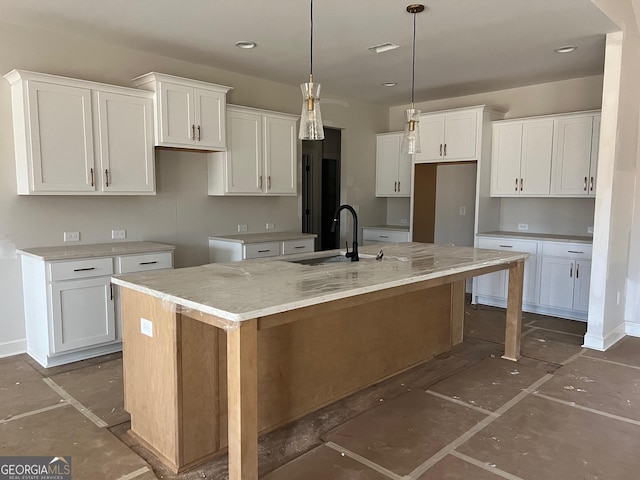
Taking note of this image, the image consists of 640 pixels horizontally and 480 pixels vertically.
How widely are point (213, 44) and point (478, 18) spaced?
2184 mm

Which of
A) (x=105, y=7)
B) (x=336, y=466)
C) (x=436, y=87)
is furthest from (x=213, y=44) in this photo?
(x=336, y=466)

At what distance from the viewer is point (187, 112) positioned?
4.22 m

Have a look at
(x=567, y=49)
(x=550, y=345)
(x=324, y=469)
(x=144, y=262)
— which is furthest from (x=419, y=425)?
(x=567, y=49)

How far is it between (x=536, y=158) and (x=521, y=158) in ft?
0.56

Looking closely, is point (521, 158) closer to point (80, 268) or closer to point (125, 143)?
point (125, 143)

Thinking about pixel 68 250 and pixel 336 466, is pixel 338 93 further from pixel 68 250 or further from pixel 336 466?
pixel 336 466

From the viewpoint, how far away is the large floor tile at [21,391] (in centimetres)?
285

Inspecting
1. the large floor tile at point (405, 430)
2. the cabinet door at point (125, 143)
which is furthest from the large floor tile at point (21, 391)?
the large floor tile at point (405, 430)

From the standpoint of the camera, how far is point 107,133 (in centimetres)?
382

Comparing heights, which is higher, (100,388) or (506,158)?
(506,158)

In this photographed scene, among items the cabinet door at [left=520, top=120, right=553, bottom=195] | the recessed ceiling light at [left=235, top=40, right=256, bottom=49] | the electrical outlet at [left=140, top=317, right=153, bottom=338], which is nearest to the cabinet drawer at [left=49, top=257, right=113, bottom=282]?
the electrical outlet at [left=140, top=317, right=153, bottom=338]

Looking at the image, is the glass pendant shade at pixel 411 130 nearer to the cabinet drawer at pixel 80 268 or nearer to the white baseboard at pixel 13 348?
the cabinet drawer at pixel 80 268

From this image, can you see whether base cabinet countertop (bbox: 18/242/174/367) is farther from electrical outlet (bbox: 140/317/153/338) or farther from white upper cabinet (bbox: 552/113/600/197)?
white upper cabinet (bbox: 552/113/600/197)

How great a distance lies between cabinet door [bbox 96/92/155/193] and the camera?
3.81 m
